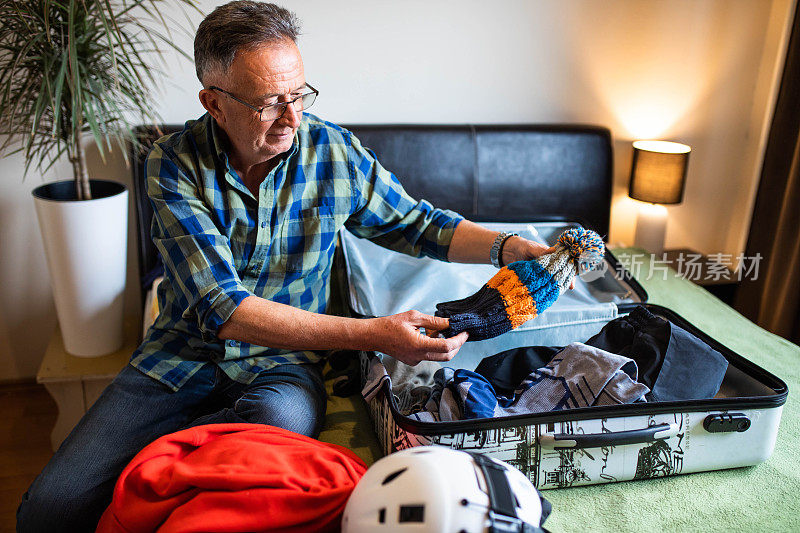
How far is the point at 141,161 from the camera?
85.8 inches

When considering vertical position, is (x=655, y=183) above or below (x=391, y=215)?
below

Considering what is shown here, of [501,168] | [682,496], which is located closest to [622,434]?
[682,496]

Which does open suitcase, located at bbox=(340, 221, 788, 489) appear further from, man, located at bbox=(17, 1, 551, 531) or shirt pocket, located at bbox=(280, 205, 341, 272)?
shirt pocket, located at bbox=(280, 205, 341, 272)

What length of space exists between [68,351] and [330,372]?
1.03m

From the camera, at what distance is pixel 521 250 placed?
151 centimetres

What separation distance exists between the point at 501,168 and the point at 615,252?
59 cm

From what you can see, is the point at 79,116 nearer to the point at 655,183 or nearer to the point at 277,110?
the point at 277,110

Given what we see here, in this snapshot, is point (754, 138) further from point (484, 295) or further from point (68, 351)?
point (68, 351)

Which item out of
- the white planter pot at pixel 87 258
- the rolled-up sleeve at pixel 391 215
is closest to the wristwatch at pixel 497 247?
the rolled-up sleeve at pixel 391 215

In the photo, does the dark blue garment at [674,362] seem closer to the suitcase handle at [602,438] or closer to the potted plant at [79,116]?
the suitcase handle at [602,438]

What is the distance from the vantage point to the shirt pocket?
5.04 feet

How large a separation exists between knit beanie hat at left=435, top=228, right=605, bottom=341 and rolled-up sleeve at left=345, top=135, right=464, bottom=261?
0.26 meters

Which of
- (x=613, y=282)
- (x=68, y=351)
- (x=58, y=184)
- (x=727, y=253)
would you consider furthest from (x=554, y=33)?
(x=68, y=351)

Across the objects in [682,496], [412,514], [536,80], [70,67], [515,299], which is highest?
[70,67]
